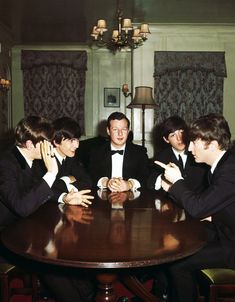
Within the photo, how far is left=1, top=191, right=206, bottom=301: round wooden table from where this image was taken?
1.53 metres

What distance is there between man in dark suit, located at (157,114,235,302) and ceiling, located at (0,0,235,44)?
3349 mm

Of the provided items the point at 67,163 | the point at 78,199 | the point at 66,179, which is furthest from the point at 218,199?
the point at 67,163

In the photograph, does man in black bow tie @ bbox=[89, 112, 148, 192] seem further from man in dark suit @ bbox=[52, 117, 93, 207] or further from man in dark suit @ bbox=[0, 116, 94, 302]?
man in dark suit @ bbox=[0, 116, 94, 302]

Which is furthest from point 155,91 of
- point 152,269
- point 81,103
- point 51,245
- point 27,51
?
point 51,245

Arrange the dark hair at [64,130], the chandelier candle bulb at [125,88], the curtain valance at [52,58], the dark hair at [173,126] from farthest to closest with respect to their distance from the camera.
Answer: the curtain valance at [52,58]
the chandelier candle bulb at [125,88]
the dark hair at [173,126]
the dark hair at [64,130]

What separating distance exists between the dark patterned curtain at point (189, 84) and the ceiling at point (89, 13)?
0.71 meters

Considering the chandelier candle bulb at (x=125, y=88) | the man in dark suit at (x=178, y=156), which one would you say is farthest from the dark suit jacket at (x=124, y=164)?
the chandelier candle bulb at (x=125, y=88)

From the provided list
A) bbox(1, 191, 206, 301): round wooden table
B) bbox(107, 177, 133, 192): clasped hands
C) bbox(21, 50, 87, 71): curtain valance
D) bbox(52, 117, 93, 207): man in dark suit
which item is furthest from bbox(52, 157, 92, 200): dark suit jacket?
bbox(21, 50, 87, 71): curtain valance

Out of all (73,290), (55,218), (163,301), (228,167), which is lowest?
(163,301)

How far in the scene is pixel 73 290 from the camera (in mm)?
2123

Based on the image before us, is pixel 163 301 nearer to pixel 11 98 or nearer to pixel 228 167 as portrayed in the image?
pixel 228 167

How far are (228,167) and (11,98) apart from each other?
6.72m

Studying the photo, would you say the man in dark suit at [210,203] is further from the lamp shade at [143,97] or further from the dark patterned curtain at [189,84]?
the dark patterned curtain at [189,84]

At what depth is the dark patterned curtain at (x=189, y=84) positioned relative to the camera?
679 centimetres
